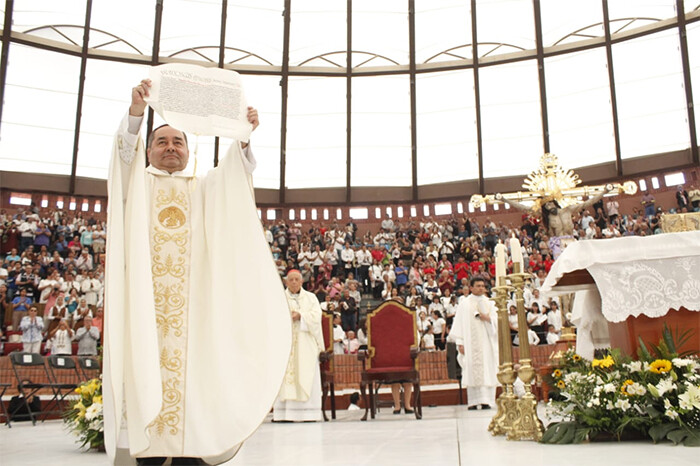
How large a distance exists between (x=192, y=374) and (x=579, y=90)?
19854 millimetres

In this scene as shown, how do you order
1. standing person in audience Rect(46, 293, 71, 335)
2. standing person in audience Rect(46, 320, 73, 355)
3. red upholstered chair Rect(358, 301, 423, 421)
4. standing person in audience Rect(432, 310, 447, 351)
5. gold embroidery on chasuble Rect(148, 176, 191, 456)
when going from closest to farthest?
gold embroidery on chasuble Rect(148, 176, 191, 456) → red upholstered chair Rect(358, 301, 423, 421) → standing person in audience Rect(46, 320, 73, 355) → standing person in audience Rect(432, 310, 447, 351) → standing person in audience Rect(46, 293, 71, 335)

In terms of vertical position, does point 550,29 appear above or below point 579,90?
above

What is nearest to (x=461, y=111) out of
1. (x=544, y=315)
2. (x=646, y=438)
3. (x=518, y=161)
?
(x=518, y=161)

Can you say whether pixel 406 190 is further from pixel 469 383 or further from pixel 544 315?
pixel 469 383

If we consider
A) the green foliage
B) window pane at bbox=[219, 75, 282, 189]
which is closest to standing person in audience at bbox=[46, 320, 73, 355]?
the green foliage

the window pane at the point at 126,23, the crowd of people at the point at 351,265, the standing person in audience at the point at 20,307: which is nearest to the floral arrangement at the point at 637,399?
the crowd of people at the point at 351,265

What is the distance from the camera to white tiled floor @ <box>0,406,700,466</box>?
291cm

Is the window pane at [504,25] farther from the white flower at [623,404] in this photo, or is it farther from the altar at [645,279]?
the white flower at [623,404]

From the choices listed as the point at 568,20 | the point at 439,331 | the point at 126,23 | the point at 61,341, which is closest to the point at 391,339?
the point at 439,331

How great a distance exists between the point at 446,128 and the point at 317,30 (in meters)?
5.24

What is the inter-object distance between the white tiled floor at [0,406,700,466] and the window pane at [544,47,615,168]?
1747 cm

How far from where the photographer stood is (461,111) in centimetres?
2156

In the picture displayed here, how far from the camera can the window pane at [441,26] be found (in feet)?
66.1

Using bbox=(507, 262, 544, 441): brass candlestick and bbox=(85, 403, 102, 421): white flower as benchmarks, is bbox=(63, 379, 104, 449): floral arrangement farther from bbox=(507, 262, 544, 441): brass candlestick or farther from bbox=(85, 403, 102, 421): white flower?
bbox=(507, 262, 544, 441): brass candlestick
